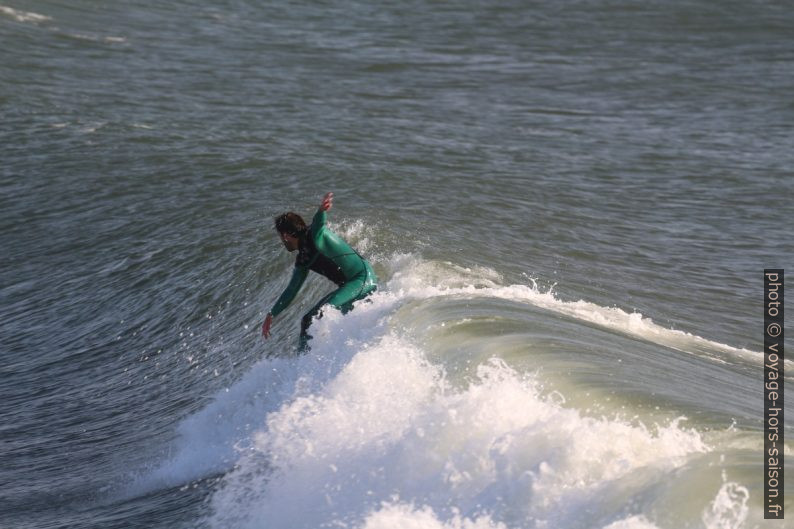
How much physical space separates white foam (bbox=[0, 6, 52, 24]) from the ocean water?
0.52 feet

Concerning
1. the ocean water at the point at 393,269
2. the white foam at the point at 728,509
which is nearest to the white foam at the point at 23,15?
the ocean water at the point at 393,269

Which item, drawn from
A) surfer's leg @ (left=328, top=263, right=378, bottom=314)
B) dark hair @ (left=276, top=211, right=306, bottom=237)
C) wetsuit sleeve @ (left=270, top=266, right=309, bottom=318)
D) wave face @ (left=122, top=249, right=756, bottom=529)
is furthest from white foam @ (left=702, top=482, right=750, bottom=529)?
wetsuit sleeve @ (left=270, top=266, right=309, bottom=318)

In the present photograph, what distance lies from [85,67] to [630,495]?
22.8 meters

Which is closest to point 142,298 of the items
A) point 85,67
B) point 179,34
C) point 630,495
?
point 630,495

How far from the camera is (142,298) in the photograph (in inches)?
581

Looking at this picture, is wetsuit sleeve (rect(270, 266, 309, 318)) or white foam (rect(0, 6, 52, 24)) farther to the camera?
white foam (rect(0, 6, 52, 24))

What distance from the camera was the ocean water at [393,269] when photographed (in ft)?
25.8

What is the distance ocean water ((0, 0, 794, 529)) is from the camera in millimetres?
7855

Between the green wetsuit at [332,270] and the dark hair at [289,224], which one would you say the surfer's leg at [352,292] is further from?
the dark hair at [289,224]

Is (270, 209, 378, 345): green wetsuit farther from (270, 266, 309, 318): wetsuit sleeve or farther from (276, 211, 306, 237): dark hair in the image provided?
(276, 211, 306, 237): dark hair

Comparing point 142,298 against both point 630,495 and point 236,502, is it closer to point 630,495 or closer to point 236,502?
point 236,502

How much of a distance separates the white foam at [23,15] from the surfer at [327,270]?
2416cm

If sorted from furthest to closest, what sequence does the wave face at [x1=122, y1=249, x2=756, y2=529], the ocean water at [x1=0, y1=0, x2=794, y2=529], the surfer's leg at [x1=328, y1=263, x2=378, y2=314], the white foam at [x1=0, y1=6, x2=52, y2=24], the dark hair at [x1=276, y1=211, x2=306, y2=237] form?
the white foam at [x1=0, y1=6, x2=52, y2=24] < the surfer's leg at [x1=328, y1=263, x2=378, y2=314] < the dark hair at [x1=276, y1=211, x2=306, y2=237] < the ocean water at [x1=0, y1=0, x2=794, y2=529] < the wave face at [x1=122, y1=249, x2=756, y2=529]

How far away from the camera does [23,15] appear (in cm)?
3225
